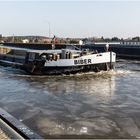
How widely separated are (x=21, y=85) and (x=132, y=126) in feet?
40.1

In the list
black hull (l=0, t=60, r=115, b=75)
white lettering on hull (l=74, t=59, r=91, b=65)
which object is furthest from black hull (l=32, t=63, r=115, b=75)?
white lettering on hull (l=74, t=59, r=91, b=65)

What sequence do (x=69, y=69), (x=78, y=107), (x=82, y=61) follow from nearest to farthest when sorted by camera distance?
(x=78, y=107) → (x=69, y=69) → (x=82, y=61)

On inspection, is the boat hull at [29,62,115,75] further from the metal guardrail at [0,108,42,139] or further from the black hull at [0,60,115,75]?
the metal guardrail at [0,108,42,139]

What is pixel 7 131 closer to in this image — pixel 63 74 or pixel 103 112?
pixel 103 112

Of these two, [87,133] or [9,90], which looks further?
[9,90]

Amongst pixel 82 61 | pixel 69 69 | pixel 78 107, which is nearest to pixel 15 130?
pixel 78 107

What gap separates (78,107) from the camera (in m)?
15.2

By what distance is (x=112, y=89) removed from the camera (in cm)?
2061

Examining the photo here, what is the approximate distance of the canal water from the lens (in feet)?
→ 37.9

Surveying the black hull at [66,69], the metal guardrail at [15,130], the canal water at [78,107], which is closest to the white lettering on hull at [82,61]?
the black hull at [66,69]

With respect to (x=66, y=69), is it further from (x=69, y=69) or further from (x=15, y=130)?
(x=15, y=130)

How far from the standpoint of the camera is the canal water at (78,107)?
11539 millimetres

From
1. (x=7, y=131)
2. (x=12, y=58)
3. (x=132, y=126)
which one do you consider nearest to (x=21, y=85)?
(x=132, y=126)

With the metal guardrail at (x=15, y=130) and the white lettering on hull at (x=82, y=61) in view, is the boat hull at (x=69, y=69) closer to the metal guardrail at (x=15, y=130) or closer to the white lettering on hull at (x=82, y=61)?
the white lettering on hull at (x=82, y=61)
